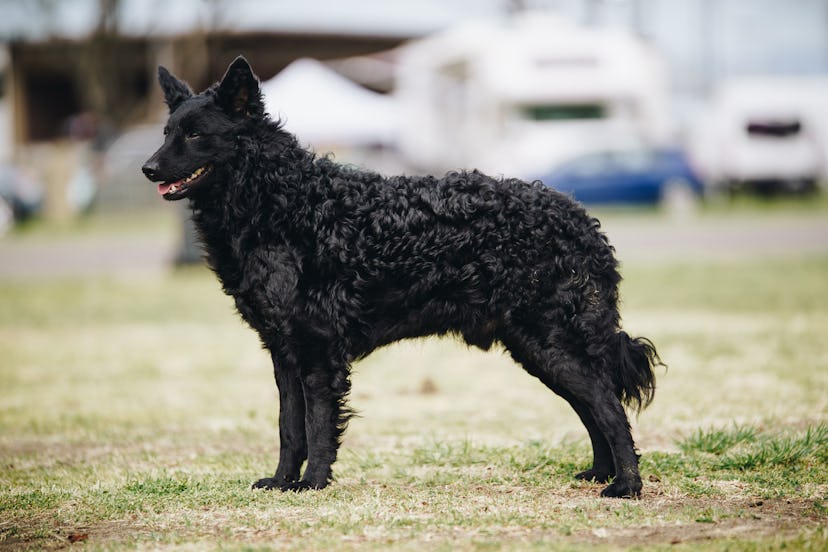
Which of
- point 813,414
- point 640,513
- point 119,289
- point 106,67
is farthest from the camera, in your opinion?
point 106,67

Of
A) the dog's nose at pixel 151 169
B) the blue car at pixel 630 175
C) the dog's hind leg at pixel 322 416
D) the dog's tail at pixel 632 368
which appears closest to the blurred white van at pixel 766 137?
the blue car at pixel 630 175

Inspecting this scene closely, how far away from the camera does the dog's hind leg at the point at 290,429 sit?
5.52 meters

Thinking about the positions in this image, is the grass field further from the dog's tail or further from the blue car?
the blue car

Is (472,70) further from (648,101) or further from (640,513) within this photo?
(640,513)

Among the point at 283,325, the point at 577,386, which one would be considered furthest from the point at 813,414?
the point at 283,325

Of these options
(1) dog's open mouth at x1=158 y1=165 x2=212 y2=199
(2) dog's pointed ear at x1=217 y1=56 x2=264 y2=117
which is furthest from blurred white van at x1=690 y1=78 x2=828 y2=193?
(1) dog's open mouth at x1=158 y1=165 x2=212 y2=199

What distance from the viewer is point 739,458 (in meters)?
5.77

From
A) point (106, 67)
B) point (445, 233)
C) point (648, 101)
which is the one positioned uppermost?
point (106, 67)

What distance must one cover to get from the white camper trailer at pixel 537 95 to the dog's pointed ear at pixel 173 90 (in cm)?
2062

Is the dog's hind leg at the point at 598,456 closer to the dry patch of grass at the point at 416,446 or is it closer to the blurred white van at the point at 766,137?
the dry patch of grass at the point at 416,446

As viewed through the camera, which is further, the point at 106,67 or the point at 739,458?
the point at 106,67

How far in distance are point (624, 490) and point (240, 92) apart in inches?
114

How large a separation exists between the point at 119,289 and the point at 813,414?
40.0 feet

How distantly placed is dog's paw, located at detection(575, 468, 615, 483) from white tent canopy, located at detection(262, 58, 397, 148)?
15689mm
